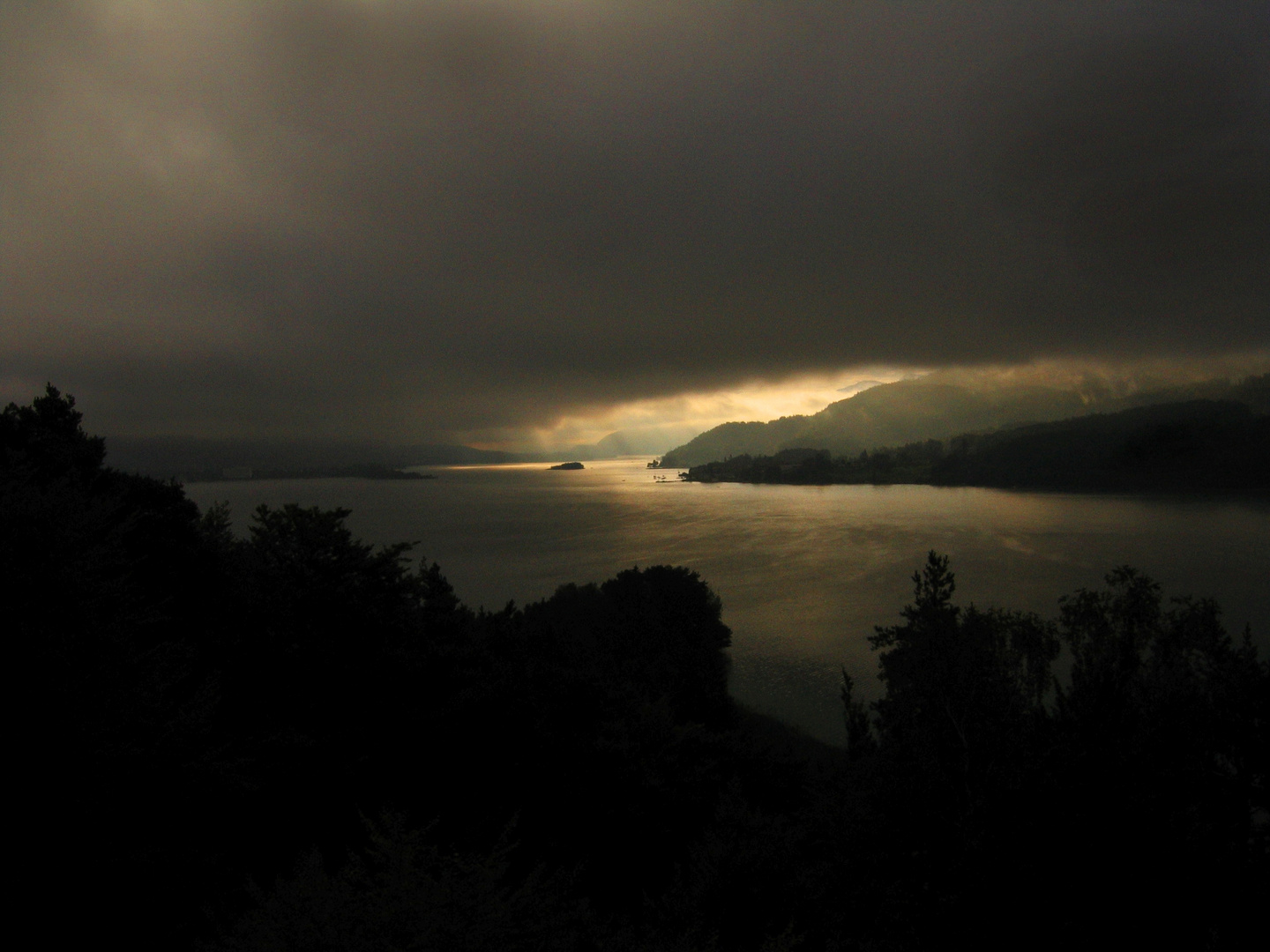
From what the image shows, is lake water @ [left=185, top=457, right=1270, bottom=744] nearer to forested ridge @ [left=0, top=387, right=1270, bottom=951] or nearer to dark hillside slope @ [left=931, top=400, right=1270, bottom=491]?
dark hillside slope @ [left=931, top=400, right=1270, bottom=491]

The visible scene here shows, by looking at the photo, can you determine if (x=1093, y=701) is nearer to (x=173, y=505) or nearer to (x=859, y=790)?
(x=859, y=790)

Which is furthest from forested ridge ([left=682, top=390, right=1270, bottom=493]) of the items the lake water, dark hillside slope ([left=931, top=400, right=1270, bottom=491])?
the lake water

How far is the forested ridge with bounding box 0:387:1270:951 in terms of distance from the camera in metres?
4.84

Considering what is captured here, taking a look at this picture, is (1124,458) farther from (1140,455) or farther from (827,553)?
(827,553)

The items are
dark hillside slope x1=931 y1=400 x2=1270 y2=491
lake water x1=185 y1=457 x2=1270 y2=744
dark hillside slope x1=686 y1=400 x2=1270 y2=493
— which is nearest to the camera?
lake water x1=185 y1=457 x2=1270 y2=744

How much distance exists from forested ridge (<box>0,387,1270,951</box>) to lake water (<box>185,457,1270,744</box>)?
1758 centimetres

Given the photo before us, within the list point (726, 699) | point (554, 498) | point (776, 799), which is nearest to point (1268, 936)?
point (776, 799)

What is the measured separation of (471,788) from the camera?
8281 mm

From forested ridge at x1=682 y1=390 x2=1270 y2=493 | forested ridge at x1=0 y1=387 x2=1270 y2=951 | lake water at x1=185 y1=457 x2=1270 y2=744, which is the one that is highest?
forested ridge at x1=682 y1=390 x2=1270 y2=493

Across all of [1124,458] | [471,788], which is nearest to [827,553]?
[471,788]

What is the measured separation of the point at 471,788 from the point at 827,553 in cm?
5832

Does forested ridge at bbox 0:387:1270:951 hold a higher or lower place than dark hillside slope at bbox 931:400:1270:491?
lower

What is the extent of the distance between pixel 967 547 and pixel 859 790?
6072 cm

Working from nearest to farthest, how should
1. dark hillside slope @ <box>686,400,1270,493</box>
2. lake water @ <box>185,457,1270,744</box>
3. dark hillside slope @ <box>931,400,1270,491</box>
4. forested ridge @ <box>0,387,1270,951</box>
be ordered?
forested ridge @ <box>0,387,1270,951</box> → lake water @ <box>185,457,1270,744</box> → dark hillside slope @ <box>931,400,1270,491</box> → dark hillside slope @ <box>686,400,1270,493</box>
